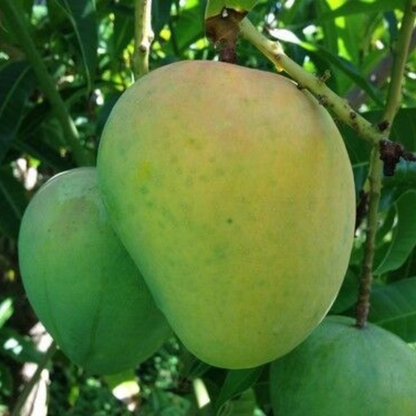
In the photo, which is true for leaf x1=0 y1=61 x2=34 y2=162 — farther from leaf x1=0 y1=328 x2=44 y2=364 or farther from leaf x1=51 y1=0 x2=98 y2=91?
leaf x1=0 y1=328 x2=44 y2=364

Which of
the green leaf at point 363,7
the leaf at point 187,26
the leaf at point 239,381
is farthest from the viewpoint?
the leaf at point 187,26

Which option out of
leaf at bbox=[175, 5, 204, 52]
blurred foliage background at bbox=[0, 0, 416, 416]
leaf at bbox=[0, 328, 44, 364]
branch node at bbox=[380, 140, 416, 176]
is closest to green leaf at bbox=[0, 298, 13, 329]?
blurred foliage background at bbox=[0, 0, 416, 416]

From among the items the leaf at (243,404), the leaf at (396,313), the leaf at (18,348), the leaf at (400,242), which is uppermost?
the leaf at (400,242)

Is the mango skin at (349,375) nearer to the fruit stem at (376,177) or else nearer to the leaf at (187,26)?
the fruit stem at (376,177)

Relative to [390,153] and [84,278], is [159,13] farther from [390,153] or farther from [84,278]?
[390,153]

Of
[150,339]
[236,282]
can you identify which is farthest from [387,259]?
[236,282]

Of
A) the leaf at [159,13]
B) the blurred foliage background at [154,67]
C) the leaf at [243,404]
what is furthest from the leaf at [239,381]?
the leaf at [159,13]

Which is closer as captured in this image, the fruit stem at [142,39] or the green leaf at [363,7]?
the fruit stem at [142,39]
